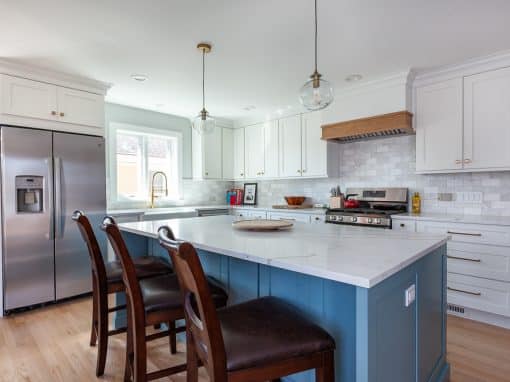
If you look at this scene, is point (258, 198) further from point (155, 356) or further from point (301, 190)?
point (155, 356)

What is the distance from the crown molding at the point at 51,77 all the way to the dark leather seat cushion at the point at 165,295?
2585 millimetres

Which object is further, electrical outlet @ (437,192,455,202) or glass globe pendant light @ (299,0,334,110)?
electrical outlet @ (437,192,455,202)

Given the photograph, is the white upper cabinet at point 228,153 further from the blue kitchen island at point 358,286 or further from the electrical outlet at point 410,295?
the electrical outlet at point 410,295

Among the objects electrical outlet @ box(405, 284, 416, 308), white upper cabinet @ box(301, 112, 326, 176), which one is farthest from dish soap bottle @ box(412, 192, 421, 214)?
electrical outlet @ box(405, 284, 416, 308)

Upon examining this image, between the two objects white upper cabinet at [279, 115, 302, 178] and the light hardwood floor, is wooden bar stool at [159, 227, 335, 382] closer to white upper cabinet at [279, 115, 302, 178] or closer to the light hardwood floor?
the light hardwood floor

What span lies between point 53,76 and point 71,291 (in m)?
2.23

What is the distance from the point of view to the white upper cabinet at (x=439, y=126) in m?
2.97

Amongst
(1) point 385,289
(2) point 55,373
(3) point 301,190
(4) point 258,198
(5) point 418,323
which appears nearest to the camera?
(1) point 385,289

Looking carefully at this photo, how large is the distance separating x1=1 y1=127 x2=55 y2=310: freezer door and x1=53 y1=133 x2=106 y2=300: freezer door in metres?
0.07

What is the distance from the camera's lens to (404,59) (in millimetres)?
2793

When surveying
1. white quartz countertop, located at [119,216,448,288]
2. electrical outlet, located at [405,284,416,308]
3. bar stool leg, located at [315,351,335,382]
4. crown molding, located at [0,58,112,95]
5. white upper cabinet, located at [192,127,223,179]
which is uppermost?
crown molding, located at [0,58,112,95]

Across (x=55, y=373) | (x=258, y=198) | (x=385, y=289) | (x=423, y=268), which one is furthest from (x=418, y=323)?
→ (x=258, y=198)

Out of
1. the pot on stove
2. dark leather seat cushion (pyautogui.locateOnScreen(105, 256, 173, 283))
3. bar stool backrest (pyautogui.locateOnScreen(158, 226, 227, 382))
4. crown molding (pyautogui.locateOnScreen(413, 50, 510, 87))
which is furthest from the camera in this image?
the pot on stove

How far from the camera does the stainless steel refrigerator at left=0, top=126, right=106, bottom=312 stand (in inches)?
110
